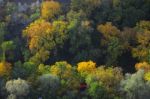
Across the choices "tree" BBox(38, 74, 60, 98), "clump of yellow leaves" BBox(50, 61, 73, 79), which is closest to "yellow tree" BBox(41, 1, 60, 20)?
"clump of yellow leaves" BBox(50, 61, 73, 79)

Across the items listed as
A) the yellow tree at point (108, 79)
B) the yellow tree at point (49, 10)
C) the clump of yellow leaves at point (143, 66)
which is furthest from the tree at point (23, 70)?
the clump of yellow leaves at point (143, 66)

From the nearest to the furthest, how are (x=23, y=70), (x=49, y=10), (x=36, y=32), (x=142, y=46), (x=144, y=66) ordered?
(x=23, y=70), (x=144, y=66), (x=142, y=46), (x=36, y=32), (x=49, y=10)

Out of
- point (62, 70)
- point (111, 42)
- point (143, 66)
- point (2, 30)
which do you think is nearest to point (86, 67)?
point (62, 70)

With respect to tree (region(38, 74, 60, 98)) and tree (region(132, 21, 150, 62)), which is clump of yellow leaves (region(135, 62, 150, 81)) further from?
tree (region(38, 74, 60, 98))

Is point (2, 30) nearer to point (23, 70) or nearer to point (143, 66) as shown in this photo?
point (23, 70)

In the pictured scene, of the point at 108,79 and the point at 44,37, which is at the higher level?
the point at 44,37

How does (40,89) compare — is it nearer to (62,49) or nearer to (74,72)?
(74,72)

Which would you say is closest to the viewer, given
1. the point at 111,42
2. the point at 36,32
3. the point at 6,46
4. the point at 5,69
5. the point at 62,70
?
the point at 62,70

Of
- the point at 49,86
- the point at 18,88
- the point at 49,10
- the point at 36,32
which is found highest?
the point at 49,10
